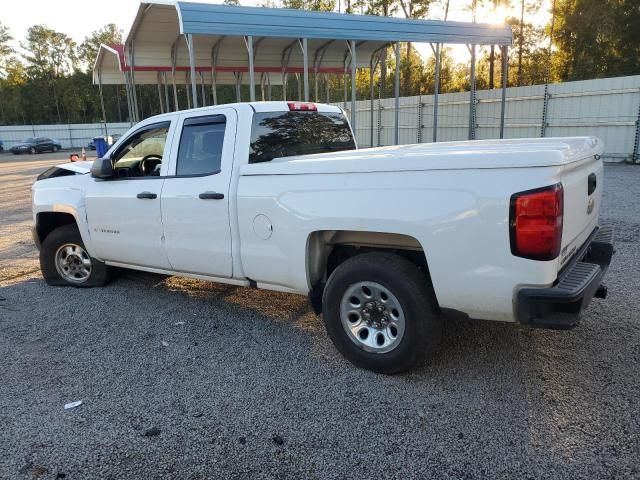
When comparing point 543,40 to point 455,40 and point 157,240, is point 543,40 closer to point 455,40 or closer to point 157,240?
point 455,40

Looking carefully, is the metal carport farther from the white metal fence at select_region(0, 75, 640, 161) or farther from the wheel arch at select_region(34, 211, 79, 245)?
the wheel arch at select_region(34, 211, 79, 245)

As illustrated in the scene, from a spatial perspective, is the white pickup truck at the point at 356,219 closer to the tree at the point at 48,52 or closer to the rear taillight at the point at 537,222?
the rear taillight at the point at 537,222

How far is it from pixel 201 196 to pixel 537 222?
2.74m

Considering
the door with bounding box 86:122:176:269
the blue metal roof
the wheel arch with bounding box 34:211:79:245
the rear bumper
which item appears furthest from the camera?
the blue metal roof

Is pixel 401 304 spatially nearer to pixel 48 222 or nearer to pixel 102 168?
pixel 102 168

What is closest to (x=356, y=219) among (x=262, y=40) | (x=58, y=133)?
(x=262, y=40)

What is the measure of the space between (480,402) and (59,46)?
91.3 metres

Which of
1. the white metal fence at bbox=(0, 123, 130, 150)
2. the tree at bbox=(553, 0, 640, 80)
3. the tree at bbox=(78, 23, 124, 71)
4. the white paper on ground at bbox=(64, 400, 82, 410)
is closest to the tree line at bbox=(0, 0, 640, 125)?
the tree at bbox=(553, 0, 640, 80)

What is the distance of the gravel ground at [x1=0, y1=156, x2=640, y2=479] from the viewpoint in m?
2.73

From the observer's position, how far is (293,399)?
3.37m

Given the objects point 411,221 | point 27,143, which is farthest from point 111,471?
point 27,143

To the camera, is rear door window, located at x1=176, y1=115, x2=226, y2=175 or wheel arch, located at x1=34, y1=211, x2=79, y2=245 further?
wheel arch, located at x1=34, y1=211, x2=79, y2=245

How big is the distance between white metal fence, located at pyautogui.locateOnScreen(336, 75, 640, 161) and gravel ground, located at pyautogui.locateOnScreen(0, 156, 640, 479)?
13.4 metres

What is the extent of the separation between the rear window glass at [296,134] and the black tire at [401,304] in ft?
4.69
